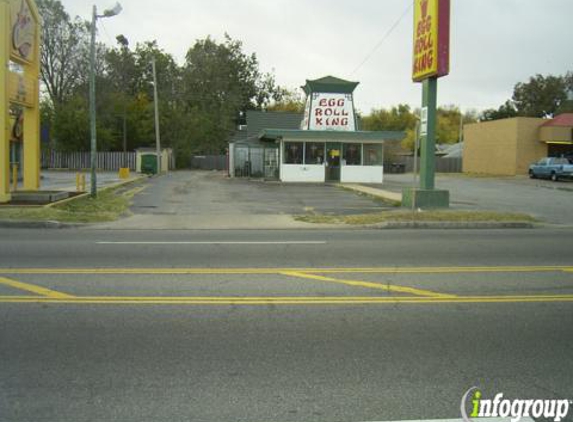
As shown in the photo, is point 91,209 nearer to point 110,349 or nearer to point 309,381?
point 110,349

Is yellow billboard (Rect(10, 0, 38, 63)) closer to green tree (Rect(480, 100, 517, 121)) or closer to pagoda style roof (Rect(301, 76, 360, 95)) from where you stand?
pagoda style roof (Rect(301, 76, 360, 95))

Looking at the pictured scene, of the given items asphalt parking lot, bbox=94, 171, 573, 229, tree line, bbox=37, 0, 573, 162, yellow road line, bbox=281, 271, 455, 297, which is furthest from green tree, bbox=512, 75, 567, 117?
yellow road line, bbox=281, 271, 455, 297

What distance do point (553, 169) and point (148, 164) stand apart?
30949mm

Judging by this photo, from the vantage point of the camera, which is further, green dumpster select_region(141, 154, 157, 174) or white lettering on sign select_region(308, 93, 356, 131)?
green dumpster select_region(141, 154, 157, 174)

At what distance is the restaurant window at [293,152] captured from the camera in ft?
113

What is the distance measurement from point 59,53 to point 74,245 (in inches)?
2022

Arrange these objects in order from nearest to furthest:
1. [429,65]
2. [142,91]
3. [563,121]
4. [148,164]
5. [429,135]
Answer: [429,65]
[429,135]
[148,164]
[563,121]
[142,91]

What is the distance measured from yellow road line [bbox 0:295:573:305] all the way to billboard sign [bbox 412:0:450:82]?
11.7 meters

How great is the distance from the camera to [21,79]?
19.0m

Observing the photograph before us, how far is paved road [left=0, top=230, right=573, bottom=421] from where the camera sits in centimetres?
407

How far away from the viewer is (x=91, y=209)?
17.8 m

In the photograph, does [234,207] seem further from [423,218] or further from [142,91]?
[142,91]

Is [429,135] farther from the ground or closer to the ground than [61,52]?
closer to the ground

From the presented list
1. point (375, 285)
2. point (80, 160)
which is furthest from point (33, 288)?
point (80, 160)
